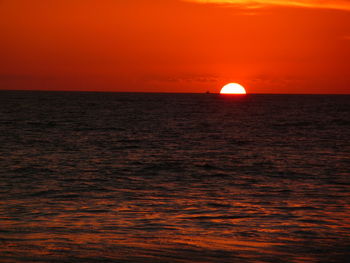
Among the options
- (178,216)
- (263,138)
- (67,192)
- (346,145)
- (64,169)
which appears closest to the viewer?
(178,216)

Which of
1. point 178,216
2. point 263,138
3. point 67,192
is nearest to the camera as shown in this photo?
point 178,216

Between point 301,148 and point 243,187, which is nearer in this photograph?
point 243,187

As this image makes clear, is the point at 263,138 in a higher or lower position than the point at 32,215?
higher

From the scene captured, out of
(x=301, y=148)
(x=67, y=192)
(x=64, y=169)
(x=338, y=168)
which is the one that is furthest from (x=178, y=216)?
(x=301, y=148)

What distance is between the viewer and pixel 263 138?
54.3 m

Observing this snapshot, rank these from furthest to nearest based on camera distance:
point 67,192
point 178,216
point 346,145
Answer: point 346,145 → point 67,192 → point 178,216

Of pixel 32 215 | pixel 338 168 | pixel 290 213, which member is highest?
pixel 338 168

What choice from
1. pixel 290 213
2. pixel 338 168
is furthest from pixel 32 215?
pixel 338 168

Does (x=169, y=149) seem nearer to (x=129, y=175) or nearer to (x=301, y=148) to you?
(x=301, y=148)

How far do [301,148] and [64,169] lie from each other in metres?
22.9

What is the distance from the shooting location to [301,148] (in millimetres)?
43969

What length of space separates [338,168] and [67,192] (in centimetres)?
1646

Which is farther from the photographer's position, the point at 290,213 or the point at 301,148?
the point at 301,148

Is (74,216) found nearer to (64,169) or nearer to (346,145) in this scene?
(64,169)
